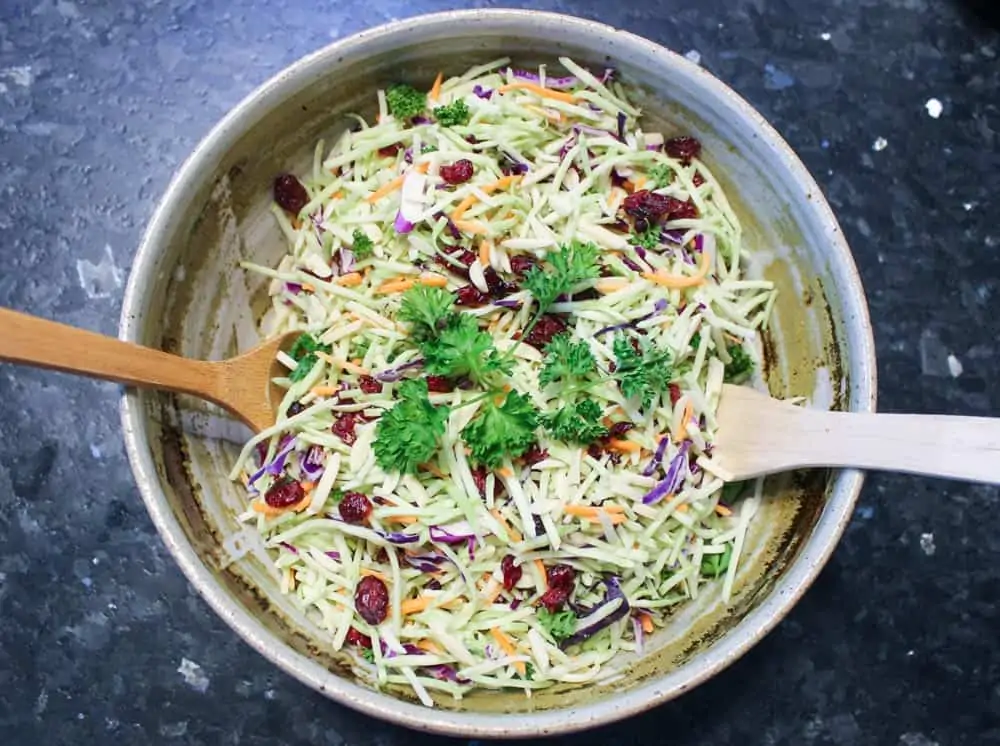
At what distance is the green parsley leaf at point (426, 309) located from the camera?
159cm

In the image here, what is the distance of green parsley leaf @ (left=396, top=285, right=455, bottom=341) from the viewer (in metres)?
1.59

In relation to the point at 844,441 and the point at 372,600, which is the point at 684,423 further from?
the point at 372,600

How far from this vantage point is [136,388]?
1542 mm

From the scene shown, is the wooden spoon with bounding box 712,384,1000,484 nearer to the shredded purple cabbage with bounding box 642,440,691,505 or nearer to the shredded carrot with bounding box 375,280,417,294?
the shredded purple cabbage with bounding box 642,440,691,505

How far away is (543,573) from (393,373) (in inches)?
15.1

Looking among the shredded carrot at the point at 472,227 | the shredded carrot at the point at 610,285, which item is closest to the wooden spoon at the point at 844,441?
the shredded carrot at the point at 610,285

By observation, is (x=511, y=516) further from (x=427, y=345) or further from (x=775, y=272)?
(x=775, y=272)

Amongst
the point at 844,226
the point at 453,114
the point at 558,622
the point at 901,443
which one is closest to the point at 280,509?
the point at 558,622

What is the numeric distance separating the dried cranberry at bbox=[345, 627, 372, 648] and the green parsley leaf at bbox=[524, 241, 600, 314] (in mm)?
580

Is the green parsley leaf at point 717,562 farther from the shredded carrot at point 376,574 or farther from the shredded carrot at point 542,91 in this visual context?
the shredded carrot at point 542,91

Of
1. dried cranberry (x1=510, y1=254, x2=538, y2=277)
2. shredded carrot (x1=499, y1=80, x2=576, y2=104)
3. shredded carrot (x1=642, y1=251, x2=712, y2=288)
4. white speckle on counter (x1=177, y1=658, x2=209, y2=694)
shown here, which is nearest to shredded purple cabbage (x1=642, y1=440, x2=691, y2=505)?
shredded carrot (x1=642, y1=251, x2=712, y2=288)

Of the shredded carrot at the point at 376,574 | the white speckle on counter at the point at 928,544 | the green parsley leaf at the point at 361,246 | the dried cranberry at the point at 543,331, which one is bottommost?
the white speckle on counter at the point at 928,544

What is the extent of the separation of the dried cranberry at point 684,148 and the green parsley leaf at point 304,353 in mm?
662

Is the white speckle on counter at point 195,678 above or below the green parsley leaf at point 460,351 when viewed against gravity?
below
